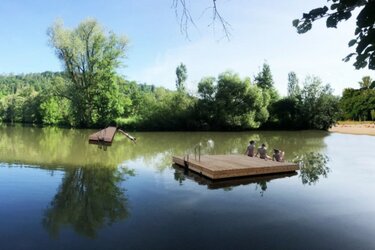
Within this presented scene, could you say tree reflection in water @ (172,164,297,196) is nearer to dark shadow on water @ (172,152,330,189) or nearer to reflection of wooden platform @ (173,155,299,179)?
dark shadow on water @ (172,152,330,189)

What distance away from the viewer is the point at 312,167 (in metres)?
17.6

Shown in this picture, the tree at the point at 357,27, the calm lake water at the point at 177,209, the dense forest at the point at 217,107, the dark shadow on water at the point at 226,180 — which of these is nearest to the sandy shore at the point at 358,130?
the dense forest at the point at 217,107

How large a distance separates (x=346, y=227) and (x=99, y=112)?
44950mm

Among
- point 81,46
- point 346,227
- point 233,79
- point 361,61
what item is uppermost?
point 81,46

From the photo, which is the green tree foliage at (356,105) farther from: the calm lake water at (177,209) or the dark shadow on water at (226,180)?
the dark shadow on water at (226,180)

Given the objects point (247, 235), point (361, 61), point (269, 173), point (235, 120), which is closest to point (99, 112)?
point (235, 120)

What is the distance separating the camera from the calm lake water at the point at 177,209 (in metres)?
7.31

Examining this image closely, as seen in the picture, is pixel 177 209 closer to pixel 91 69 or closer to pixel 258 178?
pixel 258 178

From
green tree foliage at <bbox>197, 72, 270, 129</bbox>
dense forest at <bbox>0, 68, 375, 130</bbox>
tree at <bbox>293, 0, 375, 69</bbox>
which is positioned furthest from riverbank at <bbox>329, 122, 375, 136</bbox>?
tree at <bbox>293, 0, 375, 69</bbox>

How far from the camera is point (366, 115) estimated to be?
68.4 meters

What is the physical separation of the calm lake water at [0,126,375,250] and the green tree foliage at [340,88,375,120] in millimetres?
53383

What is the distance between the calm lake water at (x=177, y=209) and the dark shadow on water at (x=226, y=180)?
0.04 m

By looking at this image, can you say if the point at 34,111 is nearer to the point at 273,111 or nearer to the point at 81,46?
the point at 81,46

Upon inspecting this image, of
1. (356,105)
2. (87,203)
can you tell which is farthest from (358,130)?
(87,203)
